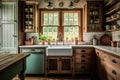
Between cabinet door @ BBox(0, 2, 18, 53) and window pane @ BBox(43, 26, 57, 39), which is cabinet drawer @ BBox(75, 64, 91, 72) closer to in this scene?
window pane @ BBox(43, 26, 57, 39)

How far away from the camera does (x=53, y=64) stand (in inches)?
180

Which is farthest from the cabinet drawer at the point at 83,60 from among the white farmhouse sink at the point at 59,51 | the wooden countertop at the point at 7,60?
the wooden countertop at the point at 7,60

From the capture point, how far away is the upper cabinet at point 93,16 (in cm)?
482


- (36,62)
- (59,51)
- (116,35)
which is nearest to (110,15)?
(116,35)

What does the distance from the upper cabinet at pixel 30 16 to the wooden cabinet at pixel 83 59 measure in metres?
1.47

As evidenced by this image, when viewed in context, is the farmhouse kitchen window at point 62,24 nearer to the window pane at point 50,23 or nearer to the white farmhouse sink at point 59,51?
the window pane at point 50,23

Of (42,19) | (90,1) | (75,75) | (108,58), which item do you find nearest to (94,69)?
(75,75)

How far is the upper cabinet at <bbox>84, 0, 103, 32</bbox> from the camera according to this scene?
482 cm

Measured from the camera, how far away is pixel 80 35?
5.37 metres

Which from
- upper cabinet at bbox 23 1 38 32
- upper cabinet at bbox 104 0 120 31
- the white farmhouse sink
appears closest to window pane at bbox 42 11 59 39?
upper cabinet at bbox 23 1 38 32

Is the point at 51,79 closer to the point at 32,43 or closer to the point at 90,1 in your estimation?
the point at 32,43

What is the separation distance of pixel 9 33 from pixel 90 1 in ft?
8.36

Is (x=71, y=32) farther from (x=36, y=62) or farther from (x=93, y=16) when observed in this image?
(x=36, y=62)

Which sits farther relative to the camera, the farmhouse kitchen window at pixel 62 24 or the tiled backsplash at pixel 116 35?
the farmhouse kitchen window at pixel 62 24
